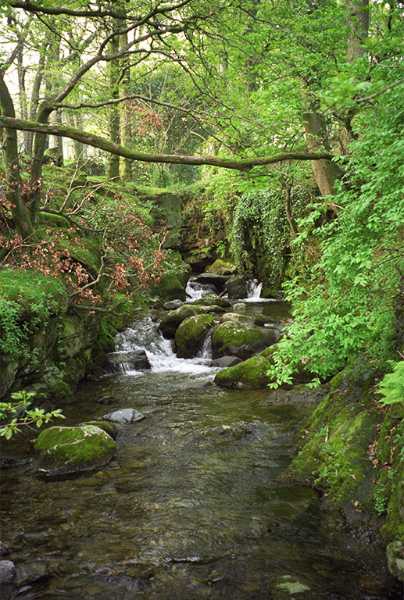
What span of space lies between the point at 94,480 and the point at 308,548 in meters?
3.01

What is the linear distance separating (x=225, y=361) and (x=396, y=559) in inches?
321

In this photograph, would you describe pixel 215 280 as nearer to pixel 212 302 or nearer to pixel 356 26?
pixel 212 302

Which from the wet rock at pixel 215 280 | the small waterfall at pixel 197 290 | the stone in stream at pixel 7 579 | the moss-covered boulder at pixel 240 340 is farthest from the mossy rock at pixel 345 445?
the wet rock at pixel 215 280

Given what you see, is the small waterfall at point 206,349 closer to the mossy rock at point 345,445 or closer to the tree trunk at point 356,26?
the mossy rock at point 345,445

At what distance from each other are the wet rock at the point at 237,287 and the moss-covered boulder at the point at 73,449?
13760 mm

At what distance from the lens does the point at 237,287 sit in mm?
20578

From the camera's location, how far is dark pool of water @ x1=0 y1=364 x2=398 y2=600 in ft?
13.8

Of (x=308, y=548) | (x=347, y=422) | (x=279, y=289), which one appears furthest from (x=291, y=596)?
(x=279, y=289)

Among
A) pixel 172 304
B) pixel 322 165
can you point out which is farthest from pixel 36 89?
pixel 322 165

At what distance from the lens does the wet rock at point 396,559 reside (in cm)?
397

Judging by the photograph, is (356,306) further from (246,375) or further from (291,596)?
(246,375)

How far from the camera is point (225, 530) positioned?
5094 millimetres

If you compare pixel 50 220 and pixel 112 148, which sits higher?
pixel 112 148

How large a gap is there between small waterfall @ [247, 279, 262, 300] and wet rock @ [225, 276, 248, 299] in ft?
0.63
